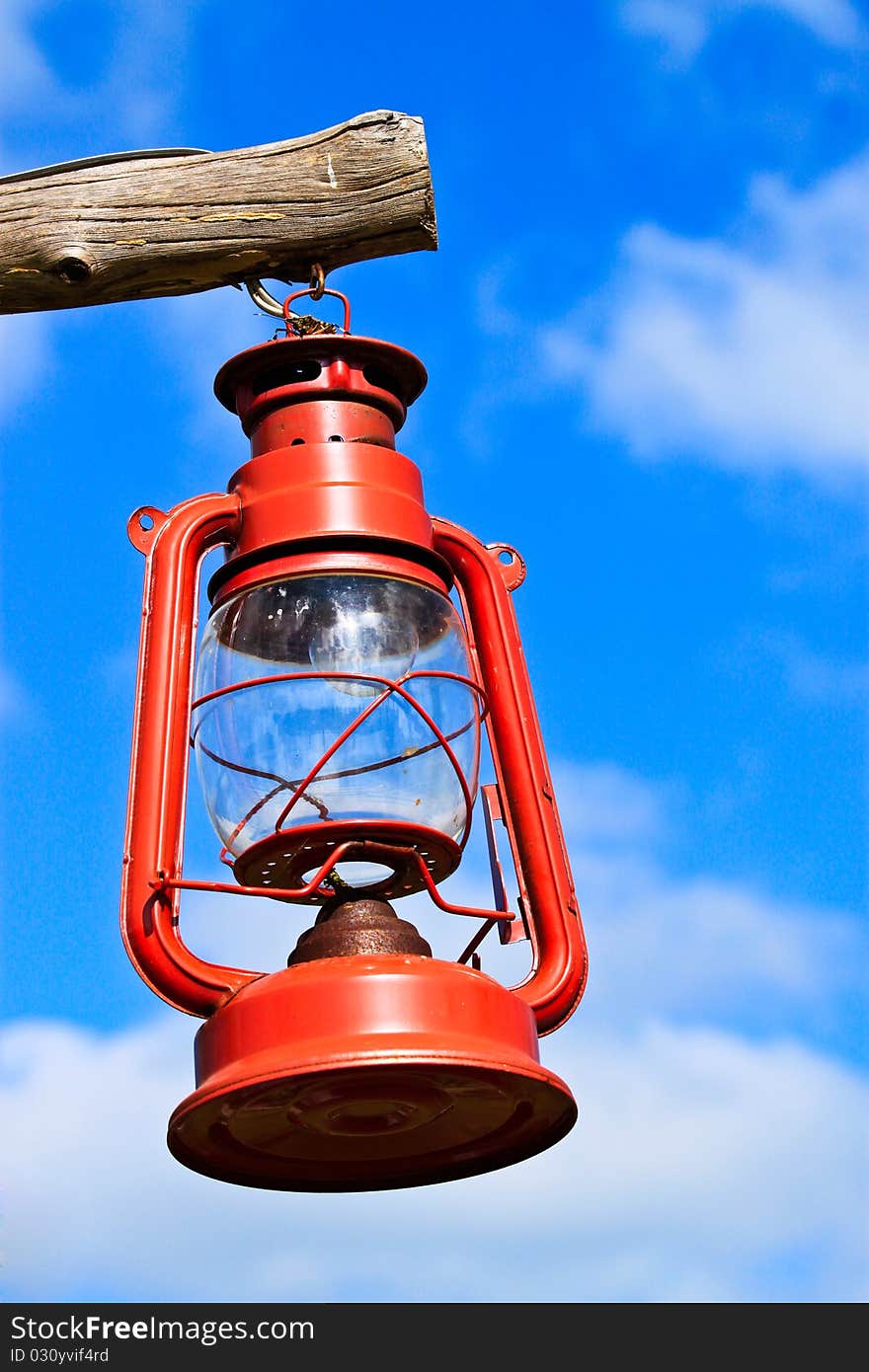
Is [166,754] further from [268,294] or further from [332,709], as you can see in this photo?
[268,294]

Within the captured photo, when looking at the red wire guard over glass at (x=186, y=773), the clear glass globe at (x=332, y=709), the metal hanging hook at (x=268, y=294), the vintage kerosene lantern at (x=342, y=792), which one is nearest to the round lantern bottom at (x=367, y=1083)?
the vintage kerosene lantern at (x=342, y=792)

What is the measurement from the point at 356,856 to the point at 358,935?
4.4 inches

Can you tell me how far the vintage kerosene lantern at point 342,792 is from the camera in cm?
209

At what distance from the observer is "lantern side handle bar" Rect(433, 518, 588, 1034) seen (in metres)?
2.36

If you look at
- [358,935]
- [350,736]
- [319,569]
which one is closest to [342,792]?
[350,736]

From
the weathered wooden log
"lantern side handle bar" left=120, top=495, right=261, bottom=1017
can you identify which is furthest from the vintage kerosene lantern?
the weathered wooden log

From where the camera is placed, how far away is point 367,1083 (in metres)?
2.10

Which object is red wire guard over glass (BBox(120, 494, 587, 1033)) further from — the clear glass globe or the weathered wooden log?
the weathered wooden log

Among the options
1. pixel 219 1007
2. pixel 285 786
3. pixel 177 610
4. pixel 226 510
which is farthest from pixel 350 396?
pixel 219 1007

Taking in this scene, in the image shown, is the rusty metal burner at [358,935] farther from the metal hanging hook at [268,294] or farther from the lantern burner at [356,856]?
the metal hanging hook at [268,294]

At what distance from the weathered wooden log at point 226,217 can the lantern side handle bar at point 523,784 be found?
452mm

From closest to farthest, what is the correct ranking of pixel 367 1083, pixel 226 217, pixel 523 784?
pixel 367 1083, pixel 523 784, pixel 226 217

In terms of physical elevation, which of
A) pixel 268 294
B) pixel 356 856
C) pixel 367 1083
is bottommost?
pixel 367 1083

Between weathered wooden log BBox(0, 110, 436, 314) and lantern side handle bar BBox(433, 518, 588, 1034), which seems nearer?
lantern side handle bar BBox(433, 518, 588, 1034)
